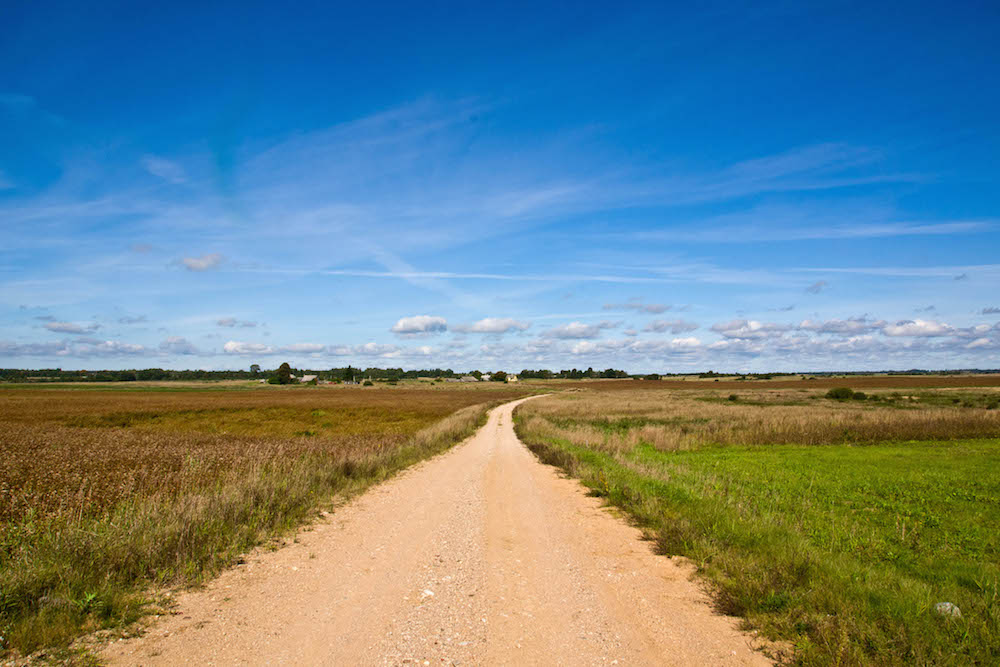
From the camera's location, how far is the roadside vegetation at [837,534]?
549 cm

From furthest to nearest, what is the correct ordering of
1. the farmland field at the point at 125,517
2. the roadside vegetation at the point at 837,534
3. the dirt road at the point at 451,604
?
the farmland field at the point at 125,517, the roadside vegetation at the point at 837,534, the dirt road at the point at 451,604

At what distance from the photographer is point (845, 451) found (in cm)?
2730

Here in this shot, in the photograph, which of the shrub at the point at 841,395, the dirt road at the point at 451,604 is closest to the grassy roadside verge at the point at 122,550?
the dirt road at the point at 451,604

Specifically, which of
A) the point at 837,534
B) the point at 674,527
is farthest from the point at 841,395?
the point at 674,527

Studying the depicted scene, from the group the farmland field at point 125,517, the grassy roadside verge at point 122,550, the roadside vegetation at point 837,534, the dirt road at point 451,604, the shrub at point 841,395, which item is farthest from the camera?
the shrub at point 841,395

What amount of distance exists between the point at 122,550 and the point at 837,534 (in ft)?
43.0

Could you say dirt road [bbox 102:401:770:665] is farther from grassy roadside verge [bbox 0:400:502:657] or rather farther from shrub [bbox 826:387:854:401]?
shrub [bbox 826:387:854:401]

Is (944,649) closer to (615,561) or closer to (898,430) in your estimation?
(615,561)

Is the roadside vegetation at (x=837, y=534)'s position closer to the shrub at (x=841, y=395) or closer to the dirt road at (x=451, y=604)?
the dirt road at (x=451, y=604)

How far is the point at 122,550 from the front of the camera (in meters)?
7.13

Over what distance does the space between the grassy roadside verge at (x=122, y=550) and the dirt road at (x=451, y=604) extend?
0.60m

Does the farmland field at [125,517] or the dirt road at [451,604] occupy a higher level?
the farmland field at [125,517]

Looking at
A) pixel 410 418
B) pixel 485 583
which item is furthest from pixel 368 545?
pixel 410 418

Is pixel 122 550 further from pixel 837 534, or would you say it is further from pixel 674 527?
pixel 837 534
